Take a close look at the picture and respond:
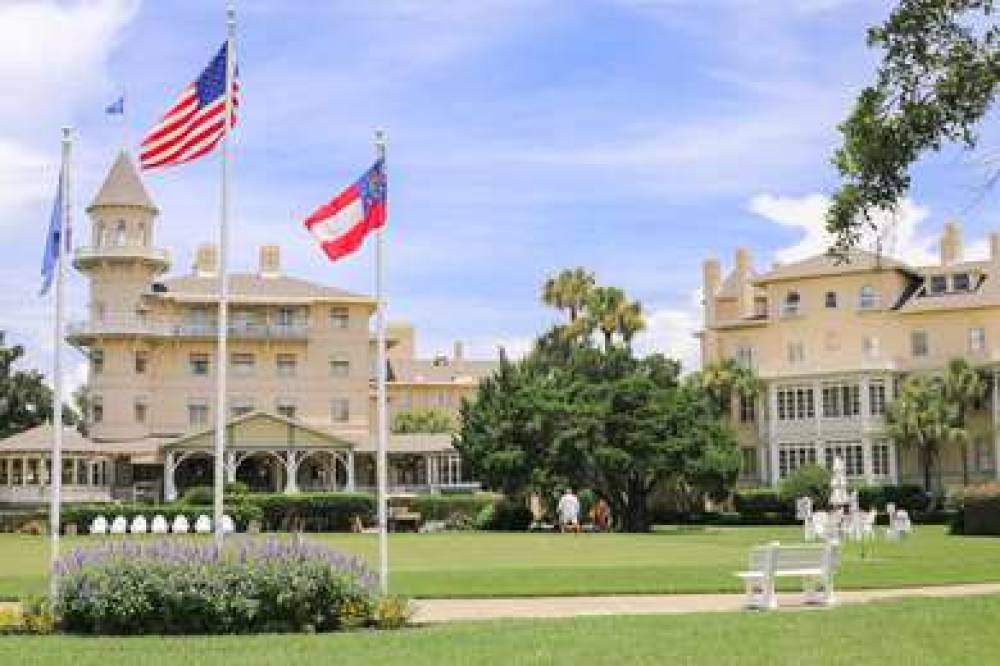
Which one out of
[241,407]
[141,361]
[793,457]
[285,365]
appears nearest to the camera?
[793,457]

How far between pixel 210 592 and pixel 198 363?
227 ft

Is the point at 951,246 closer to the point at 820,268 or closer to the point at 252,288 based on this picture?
the point at 820,268

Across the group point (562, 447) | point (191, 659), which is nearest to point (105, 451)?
point (562, 447)

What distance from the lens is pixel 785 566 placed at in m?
17.1

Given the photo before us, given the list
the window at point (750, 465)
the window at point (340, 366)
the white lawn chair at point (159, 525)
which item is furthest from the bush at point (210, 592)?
the window at point (340, 366)

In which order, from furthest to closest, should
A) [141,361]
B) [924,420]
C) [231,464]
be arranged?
[141,361] < [231,464] < [924,420]

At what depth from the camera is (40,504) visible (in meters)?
70.7

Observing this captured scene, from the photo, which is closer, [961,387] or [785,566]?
[785,566]

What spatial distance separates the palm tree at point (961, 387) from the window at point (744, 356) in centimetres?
1143

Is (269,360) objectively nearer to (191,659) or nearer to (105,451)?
(105,451)

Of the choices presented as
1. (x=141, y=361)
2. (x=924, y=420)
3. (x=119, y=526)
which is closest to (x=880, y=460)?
(x=924, y=420)

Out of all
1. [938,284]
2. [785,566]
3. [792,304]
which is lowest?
[785,566]

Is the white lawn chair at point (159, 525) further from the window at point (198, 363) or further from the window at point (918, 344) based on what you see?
the window at point (918, 344)

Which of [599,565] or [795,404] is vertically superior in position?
[795,404]
